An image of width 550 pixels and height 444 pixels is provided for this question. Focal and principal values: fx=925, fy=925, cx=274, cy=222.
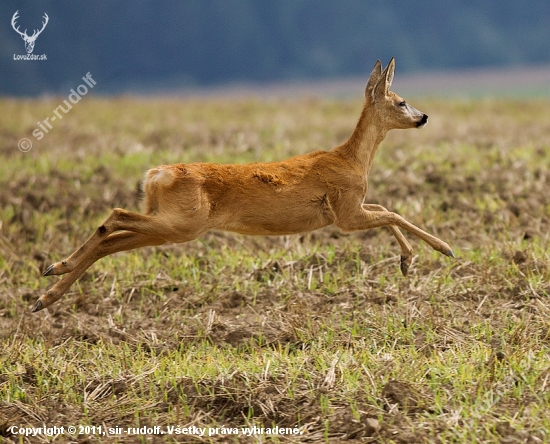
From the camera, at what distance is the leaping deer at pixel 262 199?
6469 mm

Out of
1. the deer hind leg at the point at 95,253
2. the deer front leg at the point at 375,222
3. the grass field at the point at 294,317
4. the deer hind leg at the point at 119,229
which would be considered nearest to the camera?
the grass field at the point at 294,317

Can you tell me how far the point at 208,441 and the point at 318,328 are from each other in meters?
1.72

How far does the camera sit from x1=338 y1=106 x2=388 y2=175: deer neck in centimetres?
714

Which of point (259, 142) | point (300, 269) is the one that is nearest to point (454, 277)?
point (300, 269)

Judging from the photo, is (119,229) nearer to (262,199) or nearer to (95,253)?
(95,253)

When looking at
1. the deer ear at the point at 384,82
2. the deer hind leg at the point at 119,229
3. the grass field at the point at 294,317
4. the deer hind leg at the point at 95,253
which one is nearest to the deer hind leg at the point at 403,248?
the grass field at the point at 294,317

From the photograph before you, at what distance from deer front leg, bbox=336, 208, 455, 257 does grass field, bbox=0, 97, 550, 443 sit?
0.39 m

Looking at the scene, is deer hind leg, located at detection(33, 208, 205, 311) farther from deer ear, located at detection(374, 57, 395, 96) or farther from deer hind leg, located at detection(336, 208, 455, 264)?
deer ear, located at detection(374, 57, 395, 96)

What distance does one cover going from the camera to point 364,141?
718cm

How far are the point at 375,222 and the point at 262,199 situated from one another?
3.26 feet

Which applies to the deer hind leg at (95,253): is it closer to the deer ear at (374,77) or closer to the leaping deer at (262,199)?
the leaping deer at (262,199)

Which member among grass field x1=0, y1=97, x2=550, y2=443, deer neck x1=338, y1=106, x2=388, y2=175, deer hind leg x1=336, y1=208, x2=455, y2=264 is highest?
deer neck x1=338, y1=106, x2=388, y2=175

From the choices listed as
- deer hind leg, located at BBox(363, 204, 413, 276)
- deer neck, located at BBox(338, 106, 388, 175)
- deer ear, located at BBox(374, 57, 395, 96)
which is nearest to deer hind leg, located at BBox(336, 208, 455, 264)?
deer hind leg, located at BBox(363, 204, 413, 276)

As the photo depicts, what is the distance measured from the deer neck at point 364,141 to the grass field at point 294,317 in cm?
104
